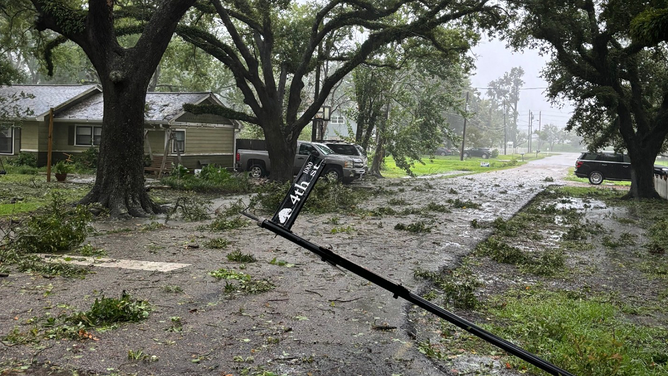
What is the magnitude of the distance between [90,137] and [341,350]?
29143mm

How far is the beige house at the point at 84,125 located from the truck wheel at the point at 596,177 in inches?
880

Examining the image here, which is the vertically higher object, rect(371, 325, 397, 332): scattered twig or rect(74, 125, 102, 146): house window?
rect(74, 125, 102, 146): house window

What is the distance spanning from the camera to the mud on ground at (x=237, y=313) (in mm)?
5090

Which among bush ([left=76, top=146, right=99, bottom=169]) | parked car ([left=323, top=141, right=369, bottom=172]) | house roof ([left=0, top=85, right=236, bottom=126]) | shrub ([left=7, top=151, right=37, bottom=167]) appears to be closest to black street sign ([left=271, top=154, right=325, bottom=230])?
parked car ([left=323, top=141, right=369, bottom=172])

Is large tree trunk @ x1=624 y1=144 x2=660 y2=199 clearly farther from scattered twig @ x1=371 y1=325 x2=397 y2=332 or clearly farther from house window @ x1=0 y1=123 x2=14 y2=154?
house window @ x1=0 y1=123 x2=14 y2=154

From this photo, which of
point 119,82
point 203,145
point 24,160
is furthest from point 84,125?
point 119,82

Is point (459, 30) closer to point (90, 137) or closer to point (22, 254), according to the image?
point (90, 137)

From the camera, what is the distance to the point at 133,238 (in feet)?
38.6

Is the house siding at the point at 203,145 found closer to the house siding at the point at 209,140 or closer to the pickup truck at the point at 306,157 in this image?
the house siding at the point at 209,140

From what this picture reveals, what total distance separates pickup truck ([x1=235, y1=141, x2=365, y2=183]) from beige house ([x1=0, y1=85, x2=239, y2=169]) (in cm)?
324

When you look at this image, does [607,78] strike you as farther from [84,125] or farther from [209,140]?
[84,125]

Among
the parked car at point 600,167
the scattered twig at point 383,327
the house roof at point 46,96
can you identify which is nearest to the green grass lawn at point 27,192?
the house roof at point 46,96

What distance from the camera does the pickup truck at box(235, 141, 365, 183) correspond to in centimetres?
2816

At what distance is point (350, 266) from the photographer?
3.93 m
